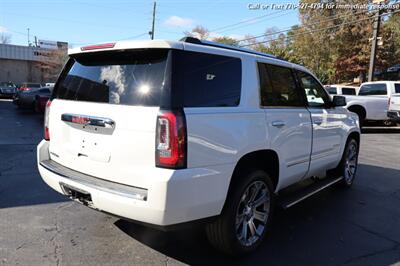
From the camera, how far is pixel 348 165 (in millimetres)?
6016

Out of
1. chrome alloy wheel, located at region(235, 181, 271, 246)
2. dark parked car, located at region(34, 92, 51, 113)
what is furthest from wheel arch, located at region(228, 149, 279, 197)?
dark parked car, located at region(34, 92, 51, 113)

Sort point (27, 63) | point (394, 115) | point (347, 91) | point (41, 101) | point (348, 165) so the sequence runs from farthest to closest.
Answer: point (27, 63), point (347, 91), point (41, 101), point (394, 115), point (348, 165)

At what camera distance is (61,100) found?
12.1ft

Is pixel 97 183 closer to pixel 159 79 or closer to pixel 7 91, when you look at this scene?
pixel 159 79

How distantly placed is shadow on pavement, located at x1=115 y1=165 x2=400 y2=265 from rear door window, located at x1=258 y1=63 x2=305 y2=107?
57.2 inches

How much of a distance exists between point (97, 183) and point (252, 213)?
62.4 inches

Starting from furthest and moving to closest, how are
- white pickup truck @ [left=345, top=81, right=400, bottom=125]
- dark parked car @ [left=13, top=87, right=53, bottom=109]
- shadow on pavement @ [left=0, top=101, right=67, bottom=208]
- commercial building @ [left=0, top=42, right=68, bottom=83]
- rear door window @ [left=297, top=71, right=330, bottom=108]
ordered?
1. commercial building @ [left=0, top=42, right=68, bottom=83]
2. dark parked car @ [left=13, top=87, right=53, bottom=109]
3. white pickup truck @ [left=345, top=81, right=400, bottom=125]
4. shadow on pavement @ [left=0, top=101, right=67, bottom=208]
5. rear door window @ [left=297, top=71, right=330, bottom=108]

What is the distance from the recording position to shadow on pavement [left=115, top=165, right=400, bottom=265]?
350 centimetres

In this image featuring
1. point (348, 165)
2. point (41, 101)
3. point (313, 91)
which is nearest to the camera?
point (313, 91)

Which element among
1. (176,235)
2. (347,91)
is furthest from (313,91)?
(347,91)

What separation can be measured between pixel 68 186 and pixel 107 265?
2.60 feet

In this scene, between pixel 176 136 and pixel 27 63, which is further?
pixel 27 63

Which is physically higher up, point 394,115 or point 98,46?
point 98,46

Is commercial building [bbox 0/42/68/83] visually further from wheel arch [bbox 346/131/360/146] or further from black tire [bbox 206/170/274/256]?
black tire [bbox 206/170/274/256]
